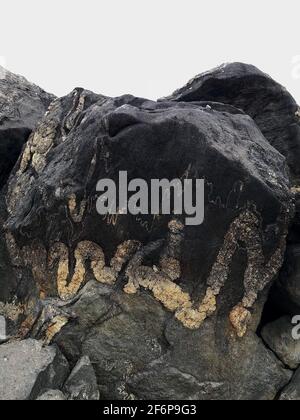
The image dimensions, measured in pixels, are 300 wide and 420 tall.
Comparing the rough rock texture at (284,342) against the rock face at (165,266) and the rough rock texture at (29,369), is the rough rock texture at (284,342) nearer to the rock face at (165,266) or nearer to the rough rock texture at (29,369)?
the rock face at (165,266)

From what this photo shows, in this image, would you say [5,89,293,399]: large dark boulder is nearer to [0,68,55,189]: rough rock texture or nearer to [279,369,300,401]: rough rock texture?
[279,369,300,401]: rough rock texture

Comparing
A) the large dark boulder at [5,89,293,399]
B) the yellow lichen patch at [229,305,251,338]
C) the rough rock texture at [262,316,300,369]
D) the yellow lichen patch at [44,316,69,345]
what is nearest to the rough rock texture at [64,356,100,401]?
the large dark boulder at [5,89,293,399]

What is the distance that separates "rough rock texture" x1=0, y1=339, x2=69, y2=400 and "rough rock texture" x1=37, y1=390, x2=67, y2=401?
11cm

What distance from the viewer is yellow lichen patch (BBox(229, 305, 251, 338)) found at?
832 cm

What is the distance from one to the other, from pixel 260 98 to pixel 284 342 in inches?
214

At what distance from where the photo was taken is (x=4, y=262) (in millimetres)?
9852

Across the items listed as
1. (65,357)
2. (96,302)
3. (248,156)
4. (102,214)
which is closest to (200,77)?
(248,156)

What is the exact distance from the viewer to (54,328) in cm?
797

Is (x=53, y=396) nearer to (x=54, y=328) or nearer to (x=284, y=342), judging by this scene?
(x=54, y=328)

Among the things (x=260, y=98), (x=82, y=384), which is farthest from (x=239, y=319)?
(x=260, y=98)

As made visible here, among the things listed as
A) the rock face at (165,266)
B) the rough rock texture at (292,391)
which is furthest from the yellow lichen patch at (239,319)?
the rough rock texture at (292,391)

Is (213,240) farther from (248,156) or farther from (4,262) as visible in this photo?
(4,262)
